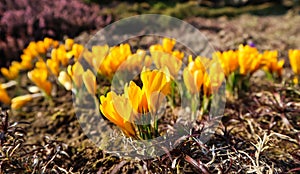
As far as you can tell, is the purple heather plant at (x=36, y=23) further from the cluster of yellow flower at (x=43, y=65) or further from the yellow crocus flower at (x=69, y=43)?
the yellow crocus flower at (x=69, y=43)

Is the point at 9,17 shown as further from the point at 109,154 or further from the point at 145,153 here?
the point at 145,153

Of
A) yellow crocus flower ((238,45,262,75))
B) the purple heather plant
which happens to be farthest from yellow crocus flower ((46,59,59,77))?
the purple heather plant

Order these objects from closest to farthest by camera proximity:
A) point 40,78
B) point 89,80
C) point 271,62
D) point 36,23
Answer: point 89,80, point 40,78, point 271,62, point 36,23

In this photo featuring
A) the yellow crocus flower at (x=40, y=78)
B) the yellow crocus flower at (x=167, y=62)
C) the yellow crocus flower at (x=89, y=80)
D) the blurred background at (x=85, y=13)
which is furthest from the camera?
the blurred background at (x=85, y=13)

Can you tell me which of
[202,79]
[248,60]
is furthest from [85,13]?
[202,79]

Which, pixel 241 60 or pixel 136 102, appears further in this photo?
pixel 241 60

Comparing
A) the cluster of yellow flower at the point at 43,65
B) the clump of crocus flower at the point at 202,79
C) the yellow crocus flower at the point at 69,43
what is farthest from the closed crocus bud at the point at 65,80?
the clump of crocus flower at the point at 202,79

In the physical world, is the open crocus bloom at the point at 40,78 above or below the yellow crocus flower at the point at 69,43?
below

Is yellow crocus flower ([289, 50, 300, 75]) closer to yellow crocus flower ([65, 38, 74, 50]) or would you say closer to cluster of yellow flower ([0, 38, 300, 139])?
cluster of yellow flower ([0, 38, 300, 139])

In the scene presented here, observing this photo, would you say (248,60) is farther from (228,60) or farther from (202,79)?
(202,79)
